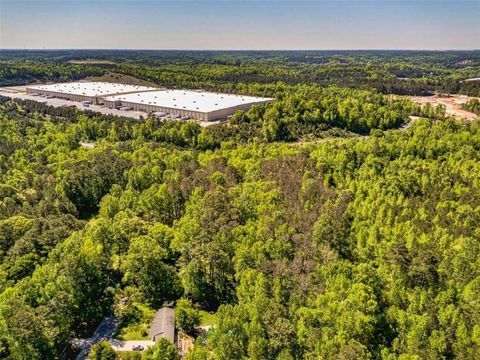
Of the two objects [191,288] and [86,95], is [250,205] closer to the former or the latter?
[191,288]

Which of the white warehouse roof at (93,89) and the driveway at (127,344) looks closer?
the driveway at (127,344)

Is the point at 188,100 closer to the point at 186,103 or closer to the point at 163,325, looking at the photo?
the point at 186,103

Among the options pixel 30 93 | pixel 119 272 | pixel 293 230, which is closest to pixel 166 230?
pixel 119 272

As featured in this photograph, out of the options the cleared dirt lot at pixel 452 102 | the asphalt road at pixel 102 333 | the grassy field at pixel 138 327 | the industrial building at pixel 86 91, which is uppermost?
the industrial building at pixel 86 91

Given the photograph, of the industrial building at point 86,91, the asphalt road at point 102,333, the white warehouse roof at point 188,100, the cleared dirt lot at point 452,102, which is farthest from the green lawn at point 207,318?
the industrial building at point 86,91

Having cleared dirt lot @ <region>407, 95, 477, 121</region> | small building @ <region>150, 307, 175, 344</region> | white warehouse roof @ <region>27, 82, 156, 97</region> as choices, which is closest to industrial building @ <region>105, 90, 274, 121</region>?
white warehouse roof @ <region>27, 82, 156, 97</region>

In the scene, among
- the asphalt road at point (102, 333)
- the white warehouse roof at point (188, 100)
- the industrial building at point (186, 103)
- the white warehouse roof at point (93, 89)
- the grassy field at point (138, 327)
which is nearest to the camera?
the asphalt road at point (102, 333)

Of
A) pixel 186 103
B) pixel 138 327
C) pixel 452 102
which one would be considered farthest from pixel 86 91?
pixel 138 327

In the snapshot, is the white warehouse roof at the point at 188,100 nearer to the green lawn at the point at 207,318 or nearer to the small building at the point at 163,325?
the green lawn at the point at 207,318
